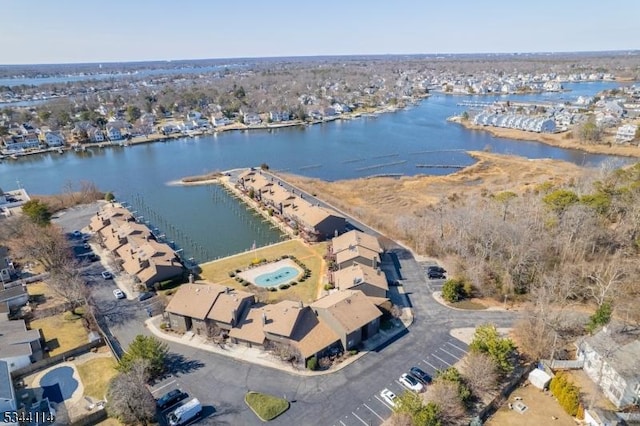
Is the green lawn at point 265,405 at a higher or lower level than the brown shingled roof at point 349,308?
lower

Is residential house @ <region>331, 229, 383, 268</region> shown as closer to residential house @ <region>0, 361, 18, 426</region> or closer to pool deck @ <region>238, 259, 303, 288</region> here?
pool deck @ <region>238, 259, 303, 288</region>

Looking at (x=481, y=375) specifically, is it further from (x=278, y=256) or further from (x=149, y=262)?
(x=149, y=262)

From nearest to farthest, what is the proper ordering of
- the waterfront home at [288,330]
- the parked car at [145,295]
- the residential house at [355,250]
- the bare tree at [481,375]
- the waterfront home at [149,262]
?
the bare tree at [481,375] < the waterfront home at [288,330] < the parked car at [145,295] < the waterfront home at [149,262] < the residential house at [355,250]

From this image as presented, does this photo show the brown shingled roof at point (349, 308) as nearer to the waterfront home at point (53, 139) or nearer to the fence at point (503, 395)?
the fence at point (503, 395)

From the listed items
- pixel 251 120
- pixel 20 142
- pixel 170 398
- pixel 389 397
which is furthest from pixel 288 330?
pixel 251 120

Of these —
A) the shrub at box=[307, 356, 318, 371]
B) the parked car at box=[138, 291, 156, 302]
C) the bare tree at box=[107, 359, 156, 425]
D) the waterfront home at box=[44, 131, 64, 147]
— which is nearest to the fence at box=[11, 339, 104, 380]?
the parked car at box=[138, 291, 156, 302]

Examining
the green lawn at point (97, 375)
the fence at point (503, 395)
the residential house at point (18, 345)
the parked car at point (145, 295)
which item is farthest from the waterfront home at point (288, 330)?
the residential house at point (18, 345)

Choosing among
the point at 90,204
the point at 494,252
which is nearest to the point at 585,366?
the point at 494,252
